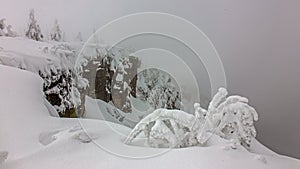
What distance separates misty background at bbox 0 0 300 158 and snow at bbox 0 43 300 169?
0.20 meters

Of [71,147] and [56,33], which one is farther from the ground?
[56,33]

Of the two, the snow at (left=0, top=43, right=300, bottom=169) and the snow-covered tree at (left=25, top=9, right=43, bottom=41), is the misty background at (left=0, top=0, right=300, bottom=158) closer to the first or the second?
the snow-covered tree at (left=25, top=9, right=43, bottom=41)

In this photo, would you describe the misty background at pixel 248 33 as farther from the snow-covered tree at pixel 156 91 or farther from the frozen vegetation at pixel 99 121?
the snow-covered tree at pixel 156 91

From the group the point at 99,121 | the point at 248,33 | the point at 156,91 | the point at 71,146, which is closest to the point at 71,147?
the point at 71,146

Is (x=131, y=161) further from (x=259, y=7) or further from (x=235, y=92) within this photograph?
(x=259, y=7)

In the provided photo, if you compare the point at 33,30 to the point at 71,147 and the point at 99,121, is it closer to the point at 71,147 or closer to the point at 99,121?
the point at 99,121

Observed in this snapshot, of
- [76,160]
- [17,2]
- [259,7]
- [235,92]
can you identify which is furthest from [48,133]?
[259,7]

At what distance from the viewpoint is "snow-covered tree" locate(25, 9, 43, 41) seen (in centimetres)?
108

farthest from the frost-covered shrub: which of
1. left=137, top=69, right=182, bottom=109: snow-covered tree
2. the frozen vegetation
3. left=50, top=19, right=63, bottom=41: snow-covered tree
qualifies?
left=50, top=19, right=63, bottom=41: snow-covered tree

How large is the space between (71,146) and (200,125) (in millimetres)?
284

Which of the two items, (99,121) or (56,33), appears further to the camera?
(56,33)

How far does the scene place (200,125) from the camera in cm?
81

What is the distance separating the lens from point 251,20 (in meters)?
1.13

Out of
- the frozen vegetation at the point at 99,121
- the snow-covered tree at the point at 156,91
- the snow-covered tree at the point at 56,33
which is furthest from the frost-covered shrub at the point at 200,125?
the snow-covered tree at the point at 56,33
